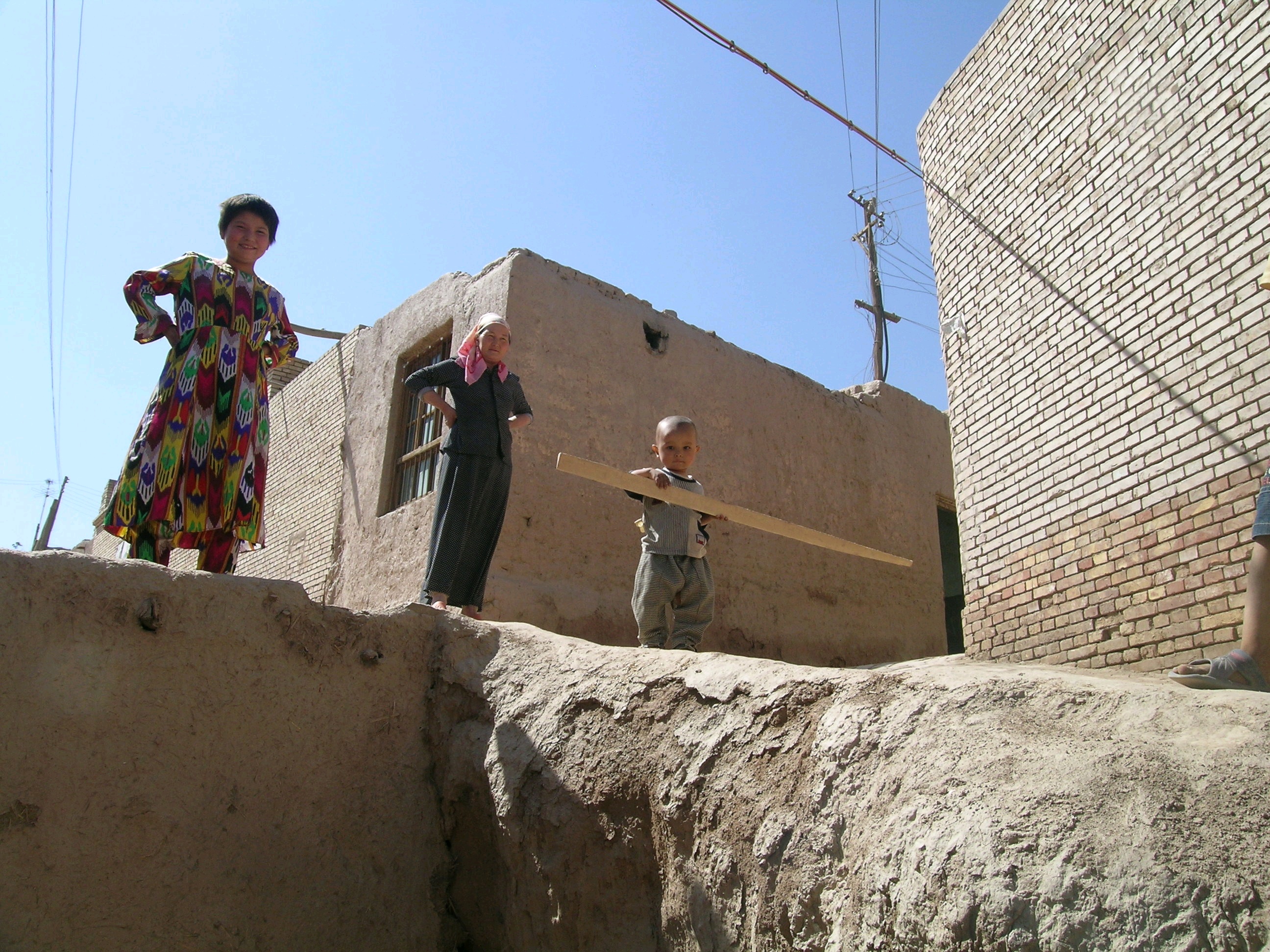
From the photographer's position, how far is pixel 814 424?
7.80m

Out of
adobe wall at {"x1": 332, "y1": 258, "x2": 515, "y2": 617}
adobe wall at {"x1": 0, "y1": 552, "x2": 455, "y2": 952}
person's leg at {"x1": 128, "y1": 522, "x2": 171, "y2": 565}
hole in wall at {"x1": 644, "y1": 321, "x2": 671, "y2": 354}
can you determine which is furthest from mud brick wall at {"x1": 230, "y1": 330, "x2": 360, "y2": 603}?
adobe wall at {"x1": 0, "y1": 552, "x2": 455, "y2": 952}

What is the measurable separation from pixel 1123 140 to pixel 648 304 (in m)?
3.13

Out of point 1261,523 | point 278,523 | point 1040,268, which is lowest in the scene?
point 1261,523

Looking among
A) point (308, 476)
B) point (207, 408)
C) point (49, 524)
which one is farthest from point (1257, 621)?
point (49, 524)

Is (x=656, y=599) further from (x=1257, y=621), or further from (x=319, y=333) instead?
(x=319, y=333)

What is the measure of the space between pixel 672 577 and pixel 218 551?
1693mm

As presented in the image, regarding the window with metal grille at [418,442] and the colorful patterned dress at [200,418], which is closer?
the colorful patterned dress at [200,418]

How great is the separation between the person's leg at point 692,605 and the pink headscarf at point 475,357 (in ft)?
3.80

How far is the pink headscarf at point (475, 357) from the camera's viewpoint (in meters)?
4.07

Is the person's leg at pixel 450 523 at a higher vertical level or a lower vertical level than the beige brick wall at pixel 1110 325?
lower

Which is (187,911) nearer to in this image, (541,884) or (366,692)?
(366,692)

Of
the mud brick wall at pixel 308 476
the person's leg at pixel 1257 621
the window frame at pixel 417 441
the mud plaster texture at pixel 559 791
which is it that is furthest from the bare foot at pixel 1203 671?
the mud brick wall at pixel 308 476

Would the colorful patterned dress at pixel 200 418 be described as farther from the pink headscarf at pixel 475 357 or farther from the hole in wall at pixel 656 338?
the hole in wall at pixel 656 338

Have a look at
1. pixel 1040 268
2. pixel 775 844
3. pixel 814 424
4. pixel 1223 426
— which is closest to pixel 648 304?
pixel 814 424
